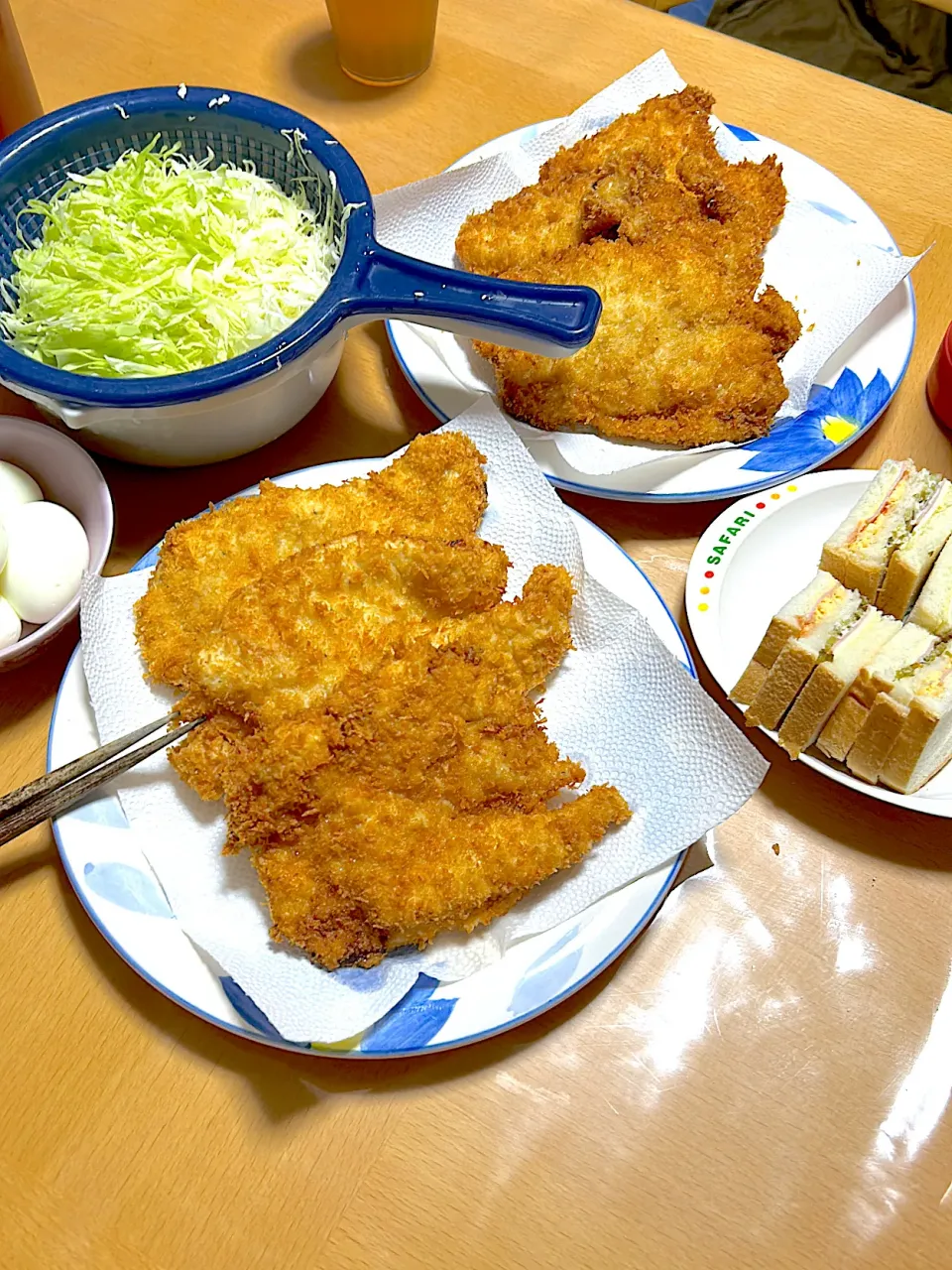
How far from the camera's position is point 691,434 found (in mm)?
1682

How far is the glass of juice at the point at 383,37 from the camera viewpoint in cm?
210

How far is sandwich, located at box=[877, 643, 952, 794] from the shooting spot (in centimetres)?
132

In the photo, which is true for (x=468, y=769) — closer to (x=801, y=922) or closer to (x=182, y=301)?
(x=801, y=922)

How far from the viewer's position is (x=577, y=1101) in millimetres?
1255

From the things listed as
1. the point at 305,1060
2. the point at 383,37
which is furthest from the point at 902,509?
the point at 383,37

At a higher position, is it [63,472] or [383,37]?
[383,37]

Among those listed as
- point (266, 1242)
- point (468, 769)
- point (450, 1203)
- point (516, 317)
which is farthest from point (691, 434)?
point (266, 1242)

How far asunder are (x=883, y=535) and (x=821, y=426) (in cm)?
28

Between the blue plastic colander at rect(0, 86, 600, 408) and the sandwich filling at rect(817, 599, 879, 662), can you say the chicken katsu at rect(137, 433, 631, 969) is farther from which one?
the sandwich filling at rect(817, 599, 879, 662)

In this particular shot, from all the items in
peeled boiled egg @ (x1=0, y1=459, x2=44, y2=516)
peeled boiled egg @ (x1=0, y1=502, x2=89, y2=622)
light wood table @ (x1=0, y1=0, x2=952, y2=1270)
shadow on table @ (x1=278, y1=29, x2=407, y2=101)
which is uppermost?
shadow on table @ (x1=278, y1=29, x2=407, y2=101)

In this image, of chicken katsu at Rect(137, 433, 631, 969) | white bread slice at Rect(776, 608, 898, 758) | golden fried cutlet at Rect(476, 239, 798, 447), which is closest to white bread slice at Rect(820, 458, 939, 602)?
white bread slice at Rect(776, 608, 898, 758)

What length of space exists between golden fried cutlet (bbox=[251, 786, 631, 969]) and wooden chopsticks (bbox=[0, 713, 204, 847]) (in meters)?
0.21

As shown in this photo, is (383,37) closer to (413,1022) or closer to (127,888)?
(127,888)

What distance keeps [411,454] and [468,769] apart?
1.68 ft
